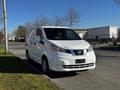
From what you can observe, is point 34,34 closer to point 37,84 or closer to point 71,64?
point 71,64

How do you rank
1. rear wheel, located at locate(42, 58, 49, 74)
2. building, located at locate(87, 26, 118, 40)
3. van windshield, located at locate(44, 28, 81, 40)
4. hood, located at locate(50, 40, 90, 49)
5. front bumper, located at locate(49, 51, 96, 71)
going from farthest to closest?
building, located at locate(87, 26, 118, 40) → van windshield, located at locate(44, 28, 81, 40) → rear wheel, located at locate(42, 58, 49, 74) → hood, located at locate(50, 40, 90, 49) → front bumper, located at locate(49, 51, 96, 71)

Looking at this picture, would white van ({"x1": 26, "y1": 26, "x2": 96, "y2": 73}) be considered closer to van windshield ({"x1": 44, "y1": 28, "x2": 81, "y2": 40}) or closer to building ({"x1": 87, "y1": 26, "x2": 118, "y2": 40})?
van windshield ({"x1": 44, "y1": 28, "x2": 81, "y2": 40})

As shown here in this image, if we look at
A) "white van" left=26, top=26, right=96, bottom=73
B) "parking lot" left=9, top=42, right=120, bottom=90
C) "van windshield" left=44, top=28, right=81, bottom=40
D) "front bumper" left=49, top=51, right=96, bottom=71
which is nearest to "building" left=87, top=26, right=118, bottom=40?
"van windshield" left=44, top=28, right=81, bottom=40

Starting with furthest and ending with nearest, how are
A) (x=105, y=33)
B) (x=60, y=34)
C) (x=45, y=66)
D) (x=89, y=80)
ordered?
1. (x=105, y=33)
2. (x=60, y=34)
3. (x=45, y=66)
4. (x=89, y=80)

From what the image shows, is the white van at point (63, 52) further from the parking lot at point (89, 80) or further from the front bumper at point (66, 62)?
the parking lot at point (89, 80)

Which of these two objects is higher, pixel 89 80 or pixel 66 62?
pixel 66 62

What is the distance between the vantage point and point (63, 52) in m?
9.88

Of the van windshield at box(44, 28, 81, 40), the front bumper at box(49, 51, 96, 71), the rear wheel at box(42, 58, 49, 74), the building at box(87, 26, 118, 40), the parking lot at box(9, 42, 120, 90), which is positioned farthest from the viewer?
the building at box(87, 26, 118, 40)

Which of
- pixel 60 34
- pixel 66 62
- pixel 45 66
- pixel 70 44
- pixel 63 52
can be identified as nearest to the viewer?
pixel 66 62

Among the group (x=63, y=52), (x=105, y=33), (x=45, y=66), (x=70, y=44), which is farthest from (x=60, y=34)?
(x=105, y=33)

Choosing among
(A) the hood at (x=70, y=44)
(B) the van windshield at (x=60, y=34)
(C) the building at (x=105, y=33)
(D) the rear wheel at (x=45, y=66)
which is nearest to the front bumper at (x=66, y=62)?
(A) the hood at (x=70, y=44)

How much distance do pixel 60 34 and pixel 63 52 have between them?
1809 millimetres

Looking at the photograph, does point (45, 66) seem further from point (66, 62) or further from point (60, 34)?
point (60, 34)

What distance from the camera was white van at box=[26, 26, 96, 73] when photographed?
9.81 metres
